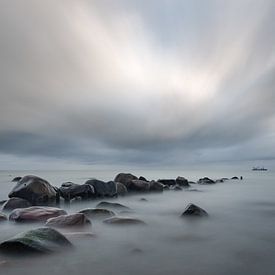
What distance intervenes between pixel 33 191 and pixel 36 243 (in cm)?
865

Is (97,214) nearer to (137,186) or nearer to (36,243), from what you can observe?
(36,243)

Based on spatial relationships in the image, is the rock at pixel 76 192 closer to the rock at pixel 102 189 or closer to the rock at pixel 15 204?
the rock at pixel 102 189

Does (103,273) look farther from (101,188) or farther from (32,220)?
(101,188)

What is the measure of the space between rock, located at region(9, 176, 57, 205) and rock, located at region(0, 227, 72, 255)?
8.15m

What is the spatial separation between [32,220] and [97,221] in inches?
78.6

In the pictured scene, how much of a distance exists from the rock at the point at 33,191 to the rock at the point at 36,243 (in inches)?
321

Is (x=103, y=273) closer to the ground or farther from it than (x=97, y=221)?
closer to the ground

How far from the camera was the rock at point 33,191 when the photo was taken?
44.7 ft

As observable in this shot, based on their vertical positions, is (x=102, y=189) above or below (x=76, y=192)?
above

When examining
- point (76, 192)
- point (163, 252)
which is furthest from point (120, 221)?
point (76, 192)

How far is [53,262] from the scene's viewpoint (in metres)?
5.10

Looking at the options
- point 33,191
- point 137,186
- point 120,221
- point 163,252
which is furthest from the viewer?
point 137,186

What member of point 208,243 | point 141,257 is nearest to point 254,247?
point 208,243

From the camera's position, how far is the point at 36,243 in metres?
5.62
